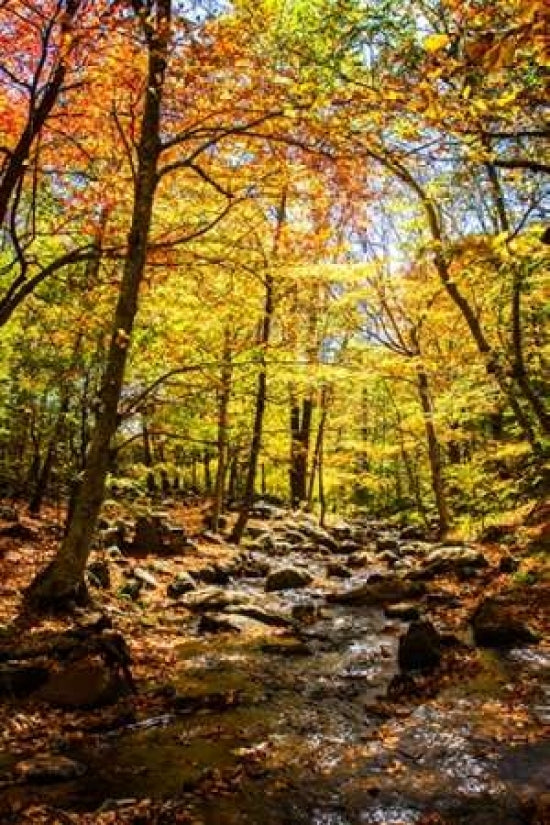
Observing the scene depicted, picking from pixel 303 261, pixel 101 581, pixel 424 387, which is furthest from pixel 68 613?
pixel 424 387

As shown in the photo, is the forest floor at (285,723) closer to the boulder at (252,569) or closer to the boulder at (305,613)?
the boulder at (305,613)

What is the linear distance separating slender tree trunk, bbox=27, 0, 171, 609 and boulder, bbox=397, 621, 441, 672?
4.61m

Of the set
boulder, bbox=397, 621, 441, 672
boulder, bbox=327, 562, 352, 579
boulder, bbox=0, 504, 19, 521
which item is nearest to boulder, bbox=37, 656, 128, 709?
boulder, bbox=397, 621, 441, 672

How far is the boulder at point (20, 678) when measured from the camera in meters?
7.32

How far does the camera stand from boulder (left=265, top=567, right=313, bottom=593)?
50.9 feet

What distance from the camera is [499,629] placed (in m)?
9.64

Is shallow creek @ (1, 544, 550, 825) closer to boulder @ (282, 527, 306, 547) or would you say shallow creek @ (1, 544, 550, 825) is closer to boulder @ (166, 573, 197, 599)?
boulder @ (166, 573, 197, 599)

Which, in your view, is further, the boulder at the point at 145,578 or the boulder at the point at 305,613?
the boulder at the point at 145,578

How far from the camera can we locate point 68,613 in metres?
10.2

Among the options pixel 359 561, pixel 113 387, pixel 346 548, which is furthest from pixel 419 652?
pixel 346 548

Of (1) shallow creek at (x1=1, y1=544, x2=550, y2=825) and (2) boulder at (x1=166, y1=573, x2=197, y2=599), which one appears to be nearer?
(1) shallow creek at (x1=1, y1=544, x2=550, y2=825)

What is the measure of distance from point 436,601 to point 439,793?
7.48m

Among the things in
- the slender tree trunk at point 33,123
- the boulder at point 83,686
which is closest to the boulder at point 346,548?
the boulder at point 83,686

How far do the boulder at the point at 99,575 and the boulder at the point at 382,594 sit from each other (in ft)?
→ 14.0
